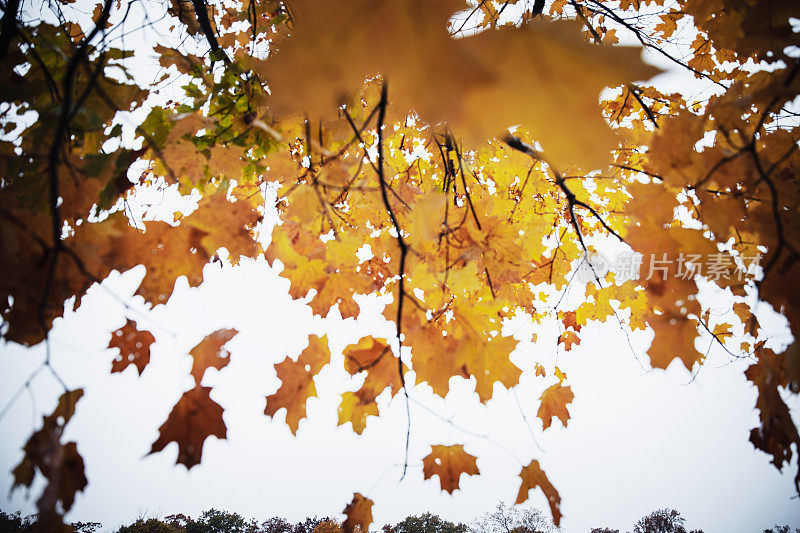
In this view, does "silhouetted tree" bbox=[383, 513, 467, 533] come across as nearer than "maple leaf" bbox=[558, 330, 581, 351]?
No

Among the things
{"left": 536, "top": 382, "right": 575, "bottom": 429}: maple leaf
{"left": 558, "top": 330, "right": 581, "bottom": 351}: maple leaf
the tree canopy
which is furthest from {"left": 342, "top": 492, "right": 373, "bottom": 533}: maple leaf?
{"left": 558, "top": 330, "right": 581, "bottom": 351}: maple leaf

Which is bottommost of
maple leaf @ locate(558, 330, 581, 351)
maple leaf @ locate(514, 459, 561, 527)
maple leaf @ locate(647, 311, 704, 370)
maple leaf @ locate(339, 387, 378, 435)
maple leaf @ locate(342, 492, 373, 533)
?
maple leaf @ locate(342, 492, 373, 533)

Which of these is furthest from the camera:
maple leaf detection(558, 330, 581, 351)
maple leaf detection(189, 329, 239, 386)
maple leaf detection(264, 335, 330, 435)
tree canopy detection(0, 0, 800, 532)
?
maple leaf detection(558, 330, 581, 351)

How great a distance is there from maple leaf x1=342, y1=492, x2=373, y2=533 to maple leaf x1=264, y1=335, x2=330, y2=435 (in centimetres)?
50

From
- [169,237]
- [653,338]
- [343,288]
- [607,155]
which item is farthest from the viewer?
[343,288]

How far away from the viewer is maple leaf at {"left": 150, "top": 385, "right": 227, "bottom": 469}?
1170mm

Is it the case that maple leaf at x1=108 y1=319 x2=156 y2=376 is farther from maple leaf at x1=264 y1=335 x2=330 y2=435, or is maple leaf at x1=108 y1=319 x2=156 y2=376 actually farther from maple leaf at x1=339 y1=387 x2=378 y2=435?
maple leaf at x1=339 y1=387 x2=378 y2=435

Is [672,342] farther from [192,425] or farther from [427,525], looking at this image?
[427,525]

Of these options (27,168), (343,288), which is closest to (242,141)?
(27,168)

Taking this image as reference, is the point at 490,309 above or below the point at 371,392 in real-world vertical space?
above

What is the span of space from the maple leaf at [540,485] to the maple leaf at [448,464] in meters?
0.23

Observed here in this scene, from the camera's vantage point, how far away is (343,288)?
184 centimetres

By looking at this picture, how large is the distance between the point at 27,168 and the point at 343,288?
4.21 feet

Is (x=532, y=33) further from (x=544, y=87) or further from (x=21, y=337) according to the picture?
(x=21, y=337)
